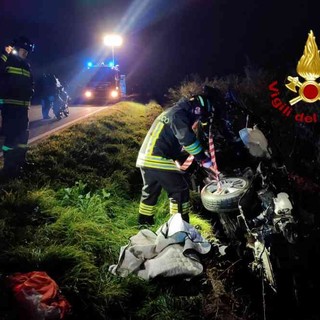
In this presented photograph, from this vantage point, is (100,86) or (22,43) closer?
(22,43)

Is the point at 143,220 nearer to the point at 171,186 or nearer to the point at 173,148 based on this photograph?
the point at 171,186

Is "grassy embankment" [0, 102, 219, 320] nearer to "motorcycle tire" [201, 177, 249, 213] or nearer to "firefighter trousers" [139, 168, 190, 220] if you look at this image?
"firefighter trousers" [139, 168, 190, 220]

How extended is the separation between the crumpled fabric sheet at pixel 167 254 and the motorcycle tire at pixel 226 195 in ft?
1.34

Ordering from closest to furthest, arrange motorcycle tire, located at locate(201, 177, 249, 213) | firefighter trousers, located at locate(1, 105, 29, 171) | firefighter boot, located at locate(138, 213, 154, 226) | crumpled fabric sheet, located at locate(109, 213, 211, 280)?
1. crumpled fabric sheet, located at locate(109, 213, 211, 280)
2. motorcycle tire, located at locate(201, 177, 249, 213)
3. firefighter boot, located at locate(138, 213, 154, 226)
4. firefighter trousers, located at locate(1, 105, 29, 171)

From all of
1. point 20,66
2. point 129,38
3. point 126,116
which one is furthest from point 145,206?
point 129,38

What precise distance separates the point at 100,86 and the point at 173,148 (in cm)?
1344

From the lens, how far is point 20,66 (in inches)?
196

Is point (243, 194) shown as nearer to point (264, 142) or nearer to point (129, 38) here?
point (264, 142)

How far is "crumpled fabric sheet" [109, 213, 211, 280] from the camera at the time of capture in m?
3.38

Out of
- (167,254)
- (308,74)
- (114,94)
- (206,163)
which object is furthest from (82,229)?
(114,94)

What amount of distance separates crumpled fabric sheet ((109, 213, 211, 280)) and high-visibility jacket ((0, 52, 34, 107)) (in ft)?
9.10

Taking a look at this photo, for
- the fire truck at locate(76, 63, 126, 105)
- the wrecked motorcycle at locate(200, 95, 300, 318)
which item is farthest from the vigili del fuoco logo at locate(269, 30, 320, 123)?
the fire truck at locate(76, 63, 126, 105)

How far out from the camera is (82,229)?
13.3 ft

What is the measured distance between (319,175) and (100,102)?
12.2 m
